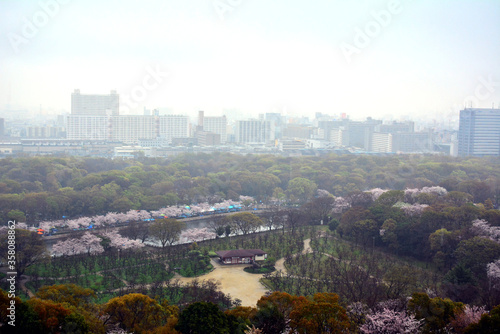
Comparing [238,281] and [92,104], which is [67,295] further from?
[92,104]

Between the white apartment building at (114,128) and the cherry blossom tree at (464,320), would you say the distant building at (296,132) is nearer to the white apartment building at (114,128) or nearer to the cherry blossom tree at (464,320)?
the white apartment building at (114,128)

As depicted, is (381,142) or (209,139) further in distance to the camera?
(381,142)

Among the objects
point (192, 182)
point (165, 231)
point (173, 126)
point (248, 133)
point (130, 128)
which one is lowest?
point (165, 231)

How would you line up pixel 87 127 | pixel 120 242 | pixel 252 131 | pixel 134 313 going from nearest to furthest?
pixel 134 313, pixel 120 242, pixel 87 127, pixel 252 131

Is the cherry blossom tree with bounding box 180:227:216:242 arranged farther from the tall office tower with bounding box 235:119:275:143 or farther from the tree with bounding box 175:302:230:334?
the tall office tower with bounding box 235:119:275:143

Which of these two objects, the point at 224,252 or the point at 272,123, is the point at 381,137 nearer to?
the point at 272,123

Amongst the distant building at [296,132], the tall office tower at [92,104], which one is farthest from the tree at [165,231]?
the distant building at [296,132]

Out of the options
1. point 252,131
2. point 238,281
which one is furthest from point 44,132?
point 238,281

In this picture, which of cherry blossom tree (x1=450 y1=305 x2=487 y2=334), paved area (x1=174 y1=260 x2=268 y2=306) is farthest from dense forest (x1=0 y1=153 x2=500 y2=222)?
cherry blossom tree (x1=450 y1=305 x2=487 y2=334)
